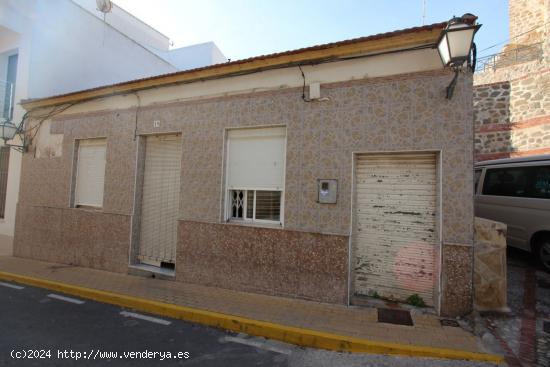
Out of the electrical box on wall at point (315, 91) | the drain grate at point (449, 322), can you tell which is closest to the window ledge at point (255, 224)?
the electrical box on wall at point (315, 91)

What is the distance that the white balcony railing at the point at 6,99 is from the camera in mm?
9414

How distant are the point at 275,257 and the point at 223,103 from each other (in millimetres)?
3034

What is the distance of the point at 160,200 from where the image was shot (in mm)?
6688

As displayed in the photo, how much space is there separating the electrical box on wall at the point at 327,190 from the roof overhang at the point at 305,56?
2002 mm

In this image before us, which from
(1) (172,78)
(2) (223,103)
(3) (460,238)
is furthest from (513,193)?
(1) (172,78)

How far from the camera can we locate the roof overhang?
4.43 metres

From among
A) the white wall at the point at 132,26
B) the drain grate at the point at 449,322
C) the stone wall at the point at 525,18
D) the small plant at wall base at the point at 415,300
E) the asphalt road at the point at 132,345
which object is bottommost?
the asphalt road at the point at 132,345

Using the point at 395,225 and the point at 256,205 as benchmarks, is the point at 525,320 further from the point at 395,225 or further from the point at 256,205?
the point at 256,205

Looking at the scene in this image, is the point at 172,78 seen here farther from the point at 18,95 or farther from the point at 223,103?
the point at 18,95

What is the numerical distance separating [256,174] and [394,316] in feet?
10.3

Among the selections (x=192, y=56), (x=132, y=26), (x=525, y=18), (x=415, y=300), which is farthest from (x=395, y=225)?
(x=525, y=18)

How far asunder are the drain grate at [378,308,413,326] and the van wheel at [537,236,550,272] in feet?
11.3

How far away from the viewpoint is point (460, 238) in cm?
430

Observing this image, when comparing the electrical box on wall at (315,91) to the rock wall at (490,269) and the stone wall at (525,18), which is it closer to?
the rock wall at (490,269)
